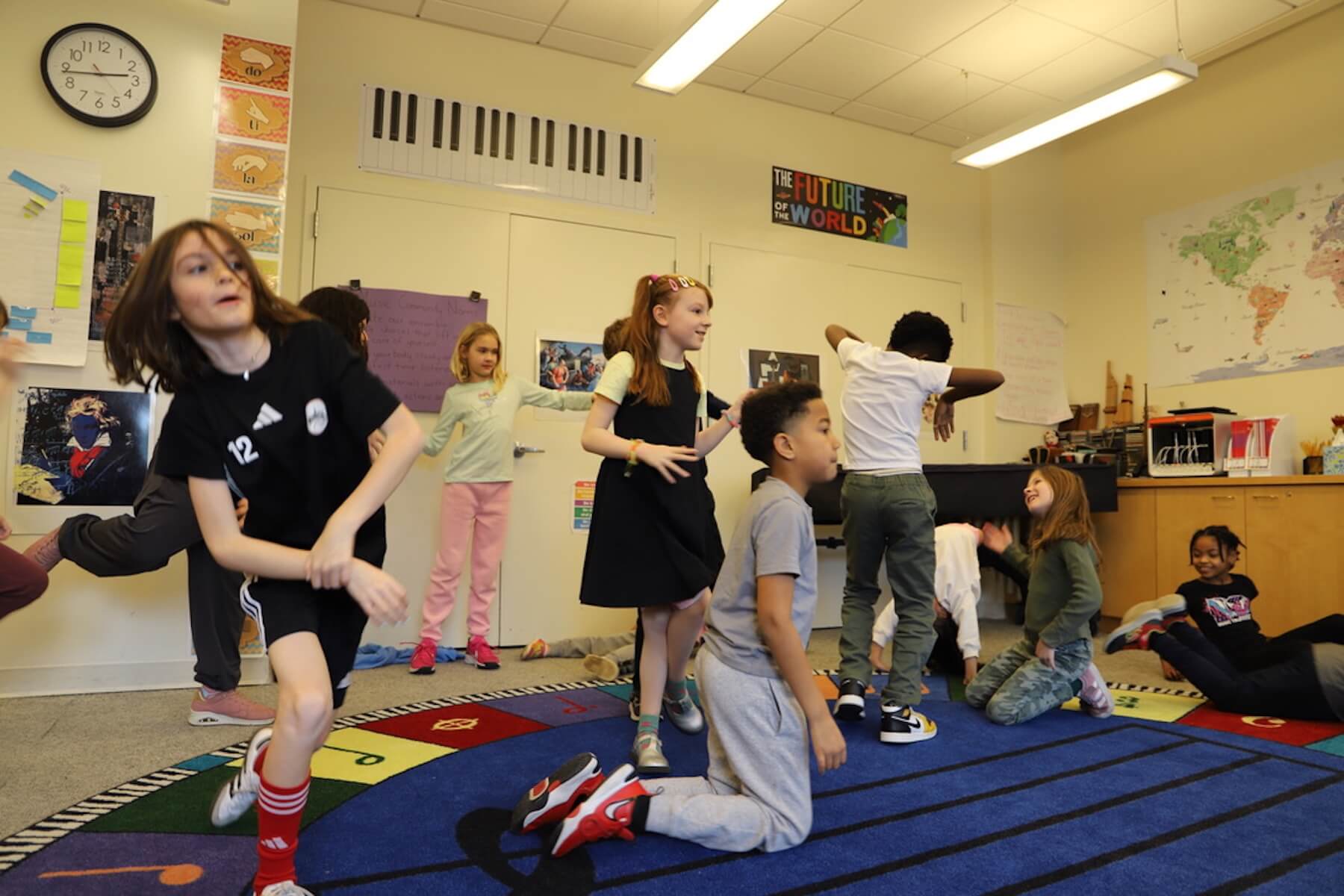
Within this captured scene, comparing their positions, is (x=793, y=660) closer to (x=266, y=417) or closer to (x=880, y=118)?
(x=266, y=417)

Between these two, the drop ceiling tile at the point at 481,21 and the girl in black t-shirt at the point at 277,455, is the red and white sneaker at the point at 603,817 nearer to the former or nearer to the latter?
the girl in black t-shirt at the point at 277,455

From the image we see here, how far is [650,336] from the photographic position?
2123mm

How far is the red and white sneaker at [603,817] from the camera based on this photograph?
1.44m

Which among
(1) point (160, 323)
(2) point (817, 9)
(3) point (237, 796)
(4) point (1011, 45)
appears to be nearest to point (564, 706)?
(3) point (237, 796)

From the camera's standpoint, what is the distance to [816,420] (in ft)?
5.65

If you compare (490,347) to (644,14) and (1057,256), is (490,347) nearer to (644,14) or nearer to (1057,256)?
(644,14)

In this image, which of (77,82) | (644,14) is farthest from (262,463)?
(644,14)

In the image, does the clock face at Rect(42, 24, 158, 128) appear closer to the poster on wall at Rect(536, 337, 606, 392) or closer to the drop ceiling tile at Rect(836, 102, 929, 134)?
the poster on wall at Rect(536, 337, 606, 392)

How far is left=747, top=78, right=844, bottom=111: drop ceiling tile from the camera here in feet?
14.3

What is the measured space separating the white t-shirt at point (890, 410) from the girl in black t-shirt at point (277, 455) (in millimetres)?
1440

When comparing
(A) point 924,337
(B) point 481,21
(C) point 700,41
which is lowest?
(A) point 924,337

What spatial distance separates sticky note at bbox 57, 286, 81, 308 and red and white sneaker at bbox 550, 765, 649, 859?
Answer: 7.91 ft

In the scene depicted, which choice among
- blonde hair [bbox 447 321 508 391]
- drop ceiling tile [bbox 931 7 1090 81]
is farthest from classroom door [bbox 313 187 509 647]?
drop ceiling tile [bbox 931 7 1090 81]

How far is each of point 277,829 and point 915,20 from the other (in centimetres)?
390
